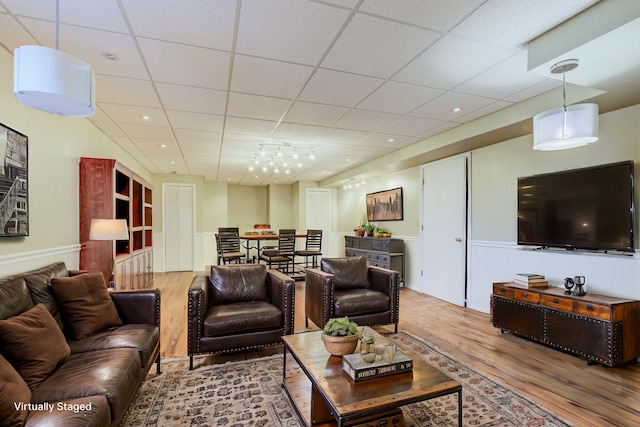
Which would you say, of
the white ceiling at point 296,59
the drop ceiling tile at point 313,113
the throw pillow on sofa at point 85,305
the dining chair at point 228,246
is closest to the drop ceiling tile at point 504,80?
the white ceiling at point 296,59

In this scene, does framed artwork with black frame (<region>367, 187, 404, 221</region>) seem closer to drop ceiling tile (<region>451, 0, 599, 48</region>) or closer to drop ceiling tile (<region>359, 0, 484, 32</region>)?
drop ceiling tile (<region>451, 0, 599, 48</region>)

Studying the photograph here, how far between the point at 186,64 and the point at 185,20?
1.90 ft

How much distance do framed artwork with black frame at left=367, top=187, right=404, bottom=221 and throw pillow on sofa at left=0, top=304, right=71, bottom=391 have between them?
215 inches

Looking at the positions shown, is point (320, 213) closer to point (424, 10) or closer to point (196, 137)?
point (196, 137)

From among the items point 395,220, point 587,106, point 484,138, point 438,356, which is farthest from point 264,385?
point 395,220

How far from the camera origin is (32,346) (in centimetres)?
158

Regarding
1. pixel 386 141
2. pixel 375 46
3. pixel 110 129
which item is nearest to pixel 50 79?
pixel 375 46

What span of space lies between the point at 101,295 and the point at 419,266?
4.83 metres

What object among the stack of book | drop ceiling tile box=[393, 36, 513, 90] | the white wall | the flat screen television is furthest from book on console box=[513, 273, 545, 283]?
drop ceiling tile box=[393, 36, 513, 90]

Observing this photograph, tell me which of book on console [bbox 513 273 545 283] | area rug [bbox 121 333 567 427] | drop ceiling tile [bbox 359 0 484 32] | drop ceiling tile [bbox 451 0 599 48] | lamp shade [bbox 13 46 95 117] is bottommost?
area rug [bbox 121 333 567 427]

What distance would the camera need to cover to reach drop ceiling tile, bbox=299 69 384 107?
2.69 m

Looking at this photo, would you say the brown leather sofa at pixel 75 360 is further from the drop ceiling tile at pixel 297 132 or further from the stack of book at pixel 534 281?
the stack of book at pixel 534 281

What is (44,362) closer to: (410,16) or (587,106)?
(410,16)

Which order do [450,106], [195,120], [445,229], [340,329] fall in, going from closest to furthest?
[340,329] → [450,106] → [195,120] → [445,229]
